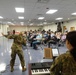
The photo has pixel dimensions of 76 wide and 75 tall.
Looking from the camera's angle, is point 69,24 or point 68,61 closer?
point 68,61

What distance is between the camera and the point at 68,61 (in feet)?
4.51

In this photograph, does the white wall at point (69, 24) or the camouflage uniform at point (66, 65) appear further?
the white wall at point (69, 24)

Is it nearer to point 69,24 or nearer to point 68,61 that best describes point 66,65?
point 68,61

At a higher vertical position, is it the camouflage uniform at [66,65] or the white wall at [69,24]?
the white wall at [69,24]

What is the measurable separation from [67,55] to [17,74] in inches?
123

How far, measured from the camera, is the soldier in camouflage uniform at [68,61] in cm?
133

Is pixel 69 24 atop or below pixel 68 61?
atop

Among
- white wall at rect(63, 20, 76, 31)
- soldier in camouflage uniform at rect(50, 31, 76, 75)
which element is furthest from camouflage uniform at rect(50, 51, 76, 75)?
white wall at rect(63, 20, 76, 31)

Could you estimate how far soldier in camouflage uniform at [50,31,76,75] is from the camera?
52.2 inches

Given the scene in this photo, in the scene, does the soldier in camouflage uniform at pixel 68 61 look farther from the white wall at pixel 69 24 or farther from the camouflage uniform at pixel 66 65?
the white wall at pixel 69 24

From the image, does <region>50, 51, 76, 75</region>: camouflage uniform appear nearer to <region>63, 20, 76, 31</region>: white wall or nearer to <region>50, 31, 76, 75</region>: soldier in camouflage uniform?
<region>50, 31, 76, 75</region>: soldier in camouflage uniform

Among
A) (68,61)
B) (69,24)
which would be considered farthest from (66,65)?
(69,24)

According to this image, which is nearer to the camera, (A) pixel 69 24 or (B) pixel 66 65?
(B) pixel 66 65

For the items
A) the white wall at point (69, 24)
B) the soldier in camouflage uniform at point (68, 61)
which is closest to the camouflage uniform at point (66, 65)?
the soldier in camouflage uniform at point (68, 61)
